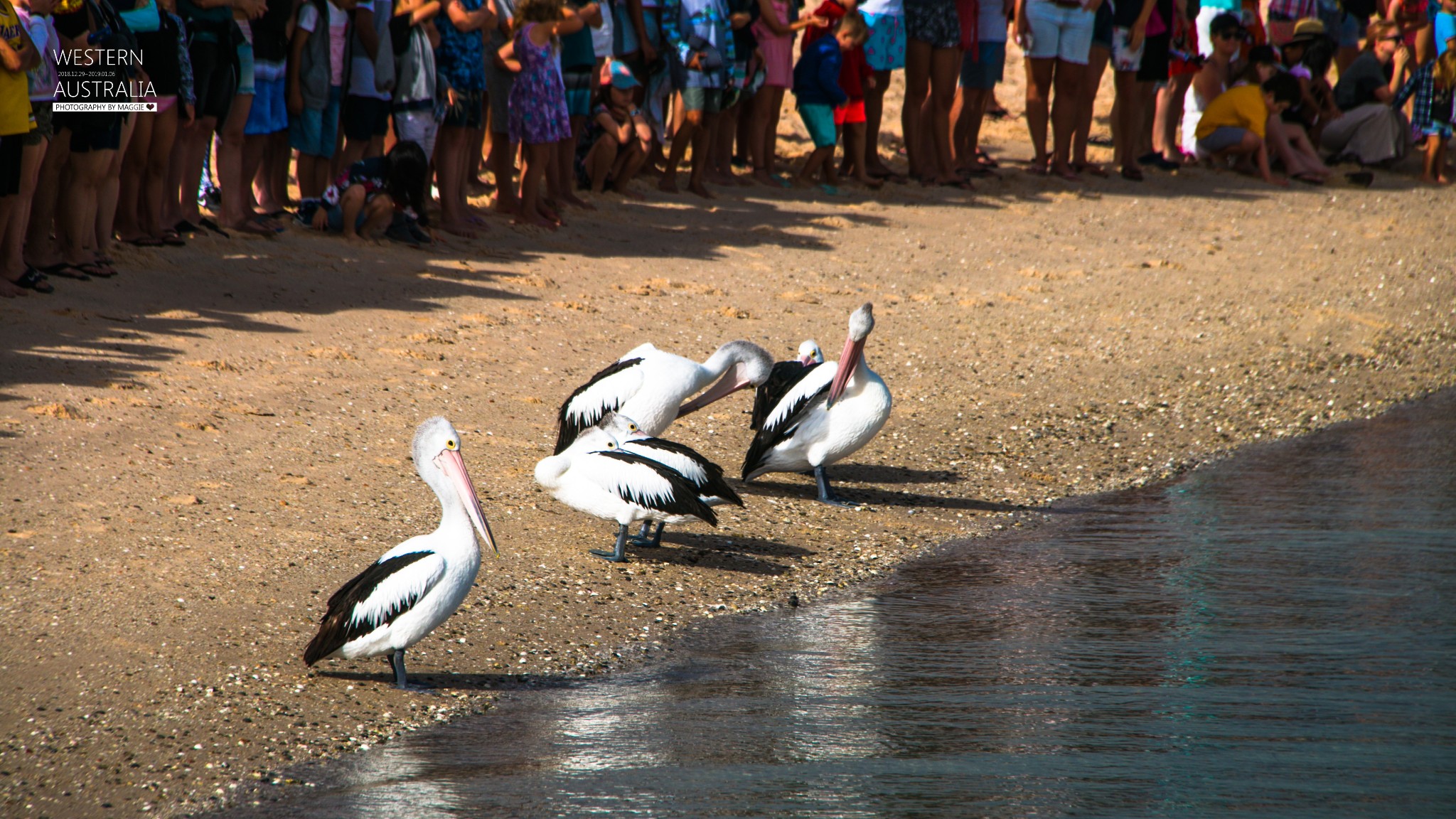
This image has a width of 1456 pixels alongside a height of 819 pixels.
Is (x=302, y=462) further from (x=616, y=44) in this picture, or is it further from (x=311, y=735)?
(x=616, y=44)

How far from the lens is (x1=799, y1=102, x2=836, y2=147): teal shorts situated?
13047mm

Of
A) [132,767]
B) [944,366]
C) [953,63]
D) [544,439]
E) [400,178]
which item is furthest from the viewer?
[953,63]

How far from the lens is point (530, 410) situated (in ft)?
25.1

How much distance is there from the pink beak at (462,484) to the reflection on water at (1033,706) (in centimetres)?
54

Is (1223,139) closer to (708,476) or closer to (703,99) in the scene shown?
(703,99)

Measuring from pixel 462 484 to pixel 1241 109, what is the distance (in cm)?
1318

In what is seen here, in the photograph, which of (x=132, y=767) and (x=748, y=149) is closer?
(x=132, y=767)

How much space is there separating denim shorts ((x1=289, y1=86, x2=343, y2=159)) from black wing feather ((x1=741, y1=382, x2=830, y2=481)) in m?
4.77

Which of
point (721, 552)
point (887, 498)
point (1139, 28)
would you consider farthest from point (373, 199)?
point (1139, 28)

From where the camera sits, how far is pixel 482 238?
10789 millimetres

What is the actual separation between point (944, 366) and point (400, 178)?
3922mm

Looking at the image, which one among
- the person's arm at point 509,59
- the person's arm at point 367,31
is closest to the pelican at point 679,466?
the person's arm at point 367,31

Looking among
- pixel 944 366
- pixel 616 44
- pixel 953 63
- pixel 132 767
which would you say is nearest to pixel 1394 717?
pixel 132 767

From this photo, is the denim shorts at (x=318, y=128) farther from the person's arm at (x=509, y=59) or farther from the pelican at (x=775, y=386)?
the pelican at (x=775, y=386)
